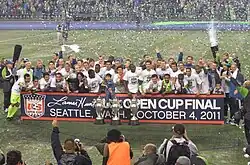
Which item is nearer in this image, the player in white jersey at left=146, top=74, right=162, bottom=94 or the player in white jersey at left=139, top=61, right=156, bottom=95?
the player in white jersey at left=146, top=74, right=162, bottom=94

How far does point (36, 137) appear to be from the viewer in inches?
550

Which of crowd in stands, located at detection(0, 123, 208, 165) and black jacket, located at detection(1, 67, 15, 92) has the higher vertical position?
black jacket, located at detection(1, 67, 15, 92)

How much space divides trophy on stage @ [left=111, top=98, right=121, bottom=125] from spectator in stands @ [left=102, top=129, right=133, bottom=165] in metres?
5.55

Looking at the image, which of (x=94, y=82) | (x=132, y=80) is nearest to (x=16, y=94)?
(x=94, y=82)

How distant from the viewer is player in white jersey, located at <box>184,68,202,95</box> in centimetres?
1448

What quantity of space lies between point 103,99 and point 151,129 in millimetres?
1657

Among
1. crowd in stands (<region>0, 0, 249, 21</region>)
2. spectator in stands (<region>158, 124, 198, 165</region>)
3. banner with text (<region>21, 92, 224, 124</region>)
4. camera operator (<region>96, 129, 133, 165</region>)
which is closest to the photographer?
spectator in stands (<region>158, 124, 198, 165</region>)

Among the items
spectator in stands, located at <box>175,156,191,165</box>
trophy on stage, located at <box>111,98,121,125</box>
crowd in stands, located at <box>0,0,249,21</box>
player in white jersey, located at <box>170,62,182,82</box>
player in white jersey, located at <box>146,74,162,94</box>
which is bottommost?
trophy on stage, located at <box>111,98,121,125</box>

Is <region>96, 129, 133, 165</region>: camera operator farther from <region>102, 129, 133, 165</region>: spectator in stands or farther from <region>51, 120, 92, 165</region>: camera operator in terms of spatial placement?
<region>51, 120, 92, 165</region>: camera operator

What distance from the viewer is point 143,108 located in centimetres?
1409

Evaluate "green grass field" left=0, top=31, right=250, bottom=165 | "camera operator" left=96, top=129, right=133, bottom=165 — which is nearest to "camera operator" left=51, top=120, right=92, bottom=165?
"camera operator" left=96, top=129, right=133, bottom=165

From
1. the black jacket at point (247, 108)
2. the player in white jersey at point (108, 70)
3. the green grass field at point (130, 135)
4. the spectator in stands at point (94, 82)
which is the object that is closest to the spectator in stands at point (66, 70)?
the spectator in stands at point (94, 82)

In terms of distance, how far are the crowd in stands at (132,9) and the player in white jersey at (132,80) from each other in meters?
33.4

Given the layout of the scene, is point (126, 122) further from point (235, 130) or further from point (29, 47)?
point (29, 47)
